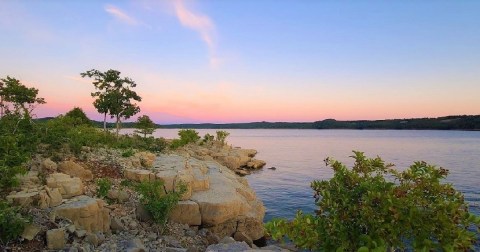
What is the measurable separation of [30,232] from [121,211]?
4.46 meters

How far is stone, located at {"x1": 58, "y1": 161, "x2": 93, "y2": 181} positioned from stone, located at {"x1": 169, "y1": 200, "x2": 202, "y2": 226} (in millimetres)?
5030

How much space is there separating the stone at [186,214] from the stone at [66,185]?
4.54 metres

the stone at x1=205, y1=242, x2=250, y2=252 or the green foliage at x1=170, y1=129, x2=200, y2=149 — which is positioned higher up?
the green foliage at x1=170, y1=129, x2=200, y2=149

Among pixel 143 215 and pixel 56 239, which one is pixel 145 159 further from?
pixel 56 239

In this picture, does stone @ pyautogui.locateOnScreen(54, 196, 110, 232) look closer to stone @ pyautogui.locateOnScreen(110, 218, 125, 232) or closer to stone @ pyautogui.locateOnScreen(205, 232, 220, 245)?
stone @ pyautogui.locateOnScreen(110, 218, 125, 232)

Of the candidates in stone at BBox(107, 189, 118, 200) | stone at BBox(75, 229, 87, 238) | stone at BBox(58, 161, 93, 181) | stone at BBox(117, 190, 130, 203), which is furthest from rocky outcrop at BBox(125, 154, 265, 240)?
stone at BBox(75, 229, 87, 238)

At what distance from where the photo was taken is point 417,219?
5.66 meters

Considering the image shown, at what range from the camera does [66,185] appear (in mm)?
14289

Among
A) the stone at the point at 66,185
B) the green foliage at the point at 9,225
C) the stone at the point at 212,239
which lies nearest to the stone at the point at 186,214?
the stone at the point at 212,239

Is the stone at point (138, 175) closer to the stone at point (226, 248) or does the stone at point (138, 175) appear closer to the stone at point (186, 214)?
the stone at point (186, 214)

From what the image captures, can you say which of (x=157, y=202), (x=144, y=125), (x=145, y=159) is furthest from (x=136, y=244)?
(x=144, y=125)

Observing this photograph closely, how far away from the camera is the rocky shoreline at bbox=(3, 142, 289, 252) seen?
469 inches

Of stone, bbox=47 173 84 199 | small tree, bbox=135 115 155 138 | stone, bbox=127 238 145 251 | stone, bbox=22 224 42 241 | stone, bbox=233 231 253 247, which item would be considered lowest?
stone, bbox=233 231 253 247

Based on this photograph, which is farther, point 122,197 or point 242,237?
point 242,237
